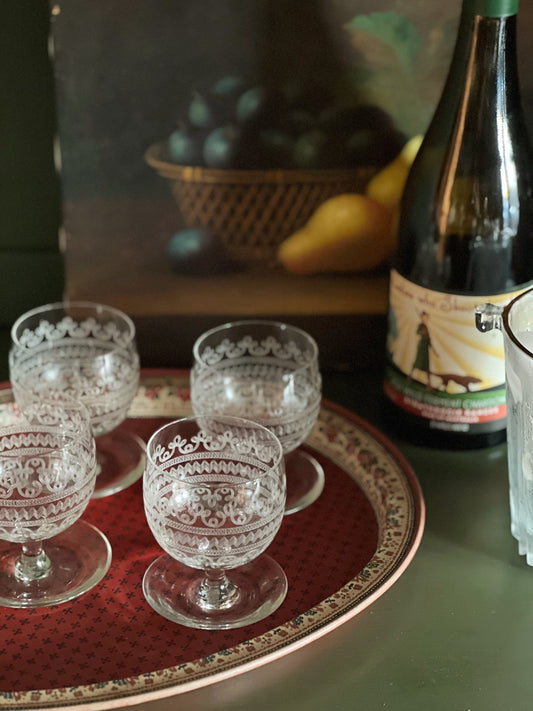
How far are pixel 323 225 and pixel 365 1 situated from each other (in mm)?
178

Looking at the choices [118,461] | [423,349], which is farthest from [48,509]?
[423,349]

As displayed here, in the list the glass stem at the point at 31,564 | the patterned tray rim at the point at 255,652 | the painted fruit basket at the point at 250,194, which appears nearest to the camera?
the patterned tray rim at the point at 255,652

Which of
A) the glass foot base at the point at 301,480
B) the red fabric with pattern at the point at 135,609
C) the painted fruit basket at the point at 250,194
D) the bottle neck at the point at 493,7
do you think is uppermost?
the bottle neck at the point at 493,7

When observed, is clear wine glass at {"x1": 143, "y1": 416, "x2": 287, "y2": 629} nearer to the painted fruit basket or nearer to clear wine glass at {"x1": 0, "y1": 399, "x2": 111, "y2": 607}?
clear wine glass at {"x1": 0, "y1": 399, "x2": 111, "y2": 607}

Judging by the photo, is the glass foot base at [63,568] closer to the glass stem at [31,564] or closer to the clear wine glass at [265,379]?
the glass stem at [31,564]

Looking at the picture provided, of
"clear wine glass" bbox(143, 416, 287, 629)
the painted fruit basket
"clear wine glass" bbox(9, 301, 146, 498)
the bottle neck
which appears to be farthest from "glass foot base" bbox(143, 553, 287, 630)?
the bottle neck

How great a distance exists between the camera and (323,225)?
845 millimetres

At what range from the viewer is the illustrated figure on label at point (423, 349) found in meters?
0.76

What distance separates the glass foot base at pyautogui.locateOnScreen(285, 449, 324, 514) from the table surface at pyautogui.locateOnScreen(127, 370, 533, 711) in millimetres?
85

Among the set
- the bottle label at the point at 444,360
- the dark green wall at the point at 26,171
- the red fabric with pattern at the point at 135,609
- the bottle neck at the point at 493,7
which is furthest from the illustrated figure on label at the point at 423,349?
the dark green wall at the point at 26,171

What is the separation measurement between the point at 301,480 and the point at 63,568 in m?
0.19

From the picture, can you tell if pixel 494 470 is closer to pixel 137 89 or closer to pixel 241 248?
pixel 241 248

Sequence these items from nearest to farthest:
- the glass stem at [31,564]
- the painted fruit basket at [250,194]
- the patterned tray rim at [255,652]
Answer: the patterned tray rim at [255,652], the glass stem at [31,564], the painted fruit basket at [250,194]

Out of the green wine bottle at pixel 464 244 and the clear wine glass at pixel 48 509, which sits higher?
the green wine bottle at pixel 464 244
